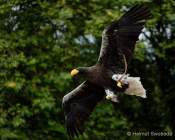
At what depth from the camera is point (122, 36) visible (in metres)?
10.7

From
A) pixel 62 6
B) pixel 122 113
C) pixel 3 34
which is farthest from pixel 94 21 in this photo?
pixel 122 113

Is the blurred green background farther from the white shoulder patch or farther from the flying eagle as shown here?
the white shoulder patch

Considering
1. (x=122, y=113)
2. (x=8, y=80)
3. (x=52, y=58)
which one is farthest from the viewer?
(x=122, y=113)

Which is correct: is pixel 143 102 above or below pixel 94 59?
below

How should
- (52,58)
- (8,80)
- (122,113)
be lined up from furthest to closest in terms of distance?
(122,113) → (52,58) → (8,80)

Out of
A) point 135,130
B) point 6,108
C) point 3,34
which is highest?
A: point 3,34

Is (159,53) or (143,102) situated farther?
(143,102)

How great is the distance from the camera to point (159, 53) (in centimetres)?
1466

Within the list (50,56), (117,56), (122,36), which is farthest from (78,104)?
(50,56)

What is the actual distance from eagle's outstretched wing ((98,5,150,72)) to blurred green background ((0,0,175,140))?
2.58 metres

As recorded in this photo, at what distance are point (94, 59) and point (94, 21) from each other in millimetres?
1215

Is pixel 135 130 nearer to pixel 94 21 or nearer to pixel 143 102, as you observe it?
pixel 143 102

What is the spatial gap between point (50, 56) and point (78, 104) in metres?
2.69

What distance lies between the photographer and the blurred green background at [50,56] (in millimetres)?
13391
